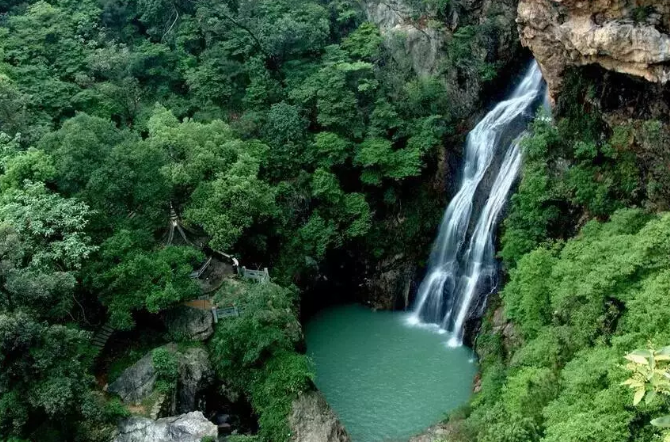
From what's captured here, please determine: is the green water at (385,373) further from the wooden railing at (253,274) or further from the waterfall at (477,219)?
the wooden railing at (253,274)

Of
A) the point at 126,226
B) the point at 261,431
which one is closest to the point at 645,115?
the point at 261,431

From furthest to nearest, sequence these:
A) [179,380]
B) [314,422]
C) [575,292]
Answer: [179,380]
[314,422]
[575,292]

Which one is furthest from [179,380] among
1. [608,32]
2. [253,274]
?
[608,32]

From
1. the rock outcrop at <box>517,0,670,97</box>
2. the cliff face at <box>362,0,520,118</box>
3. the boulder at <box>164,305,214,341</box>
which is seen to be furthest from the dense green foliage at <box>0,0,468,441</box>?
the rock outcrop at <box>517,0,670,97</box>

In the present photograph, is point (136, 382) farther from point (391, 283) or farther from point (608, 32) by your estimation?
point (608, 32)

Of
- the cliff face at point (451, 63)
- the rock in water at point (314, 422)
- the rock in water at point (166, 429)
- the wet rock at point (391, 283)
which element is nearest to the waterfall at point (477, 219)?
the wet rock at point (391, 283)

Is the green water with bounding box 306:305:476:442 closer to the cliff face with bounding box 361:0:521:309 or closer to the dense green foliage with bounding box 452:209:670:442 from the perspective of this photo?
the cliff face with bounding box 361:0:521:309
